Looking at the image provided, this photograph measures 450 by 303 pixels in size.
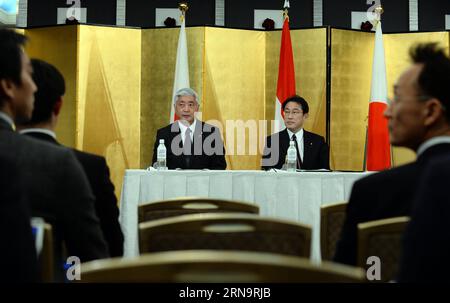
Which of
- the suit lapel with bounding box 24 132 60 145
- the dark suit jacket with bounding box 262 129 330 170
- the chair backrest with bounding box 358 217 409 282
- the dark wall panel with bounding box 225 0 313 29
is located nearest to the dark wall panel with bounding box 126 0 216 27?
the dark wall panel with bounding box 225 0 313 29

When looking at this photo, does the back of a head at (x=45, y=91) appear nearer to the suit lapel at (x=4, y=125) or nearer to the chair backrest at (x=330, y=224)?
the suit lapel at (x=4, y=125)

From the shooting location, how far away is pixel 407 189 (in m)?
1.99

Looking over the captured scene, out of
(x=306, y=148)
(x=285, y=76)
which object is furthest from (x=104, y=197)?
(x=285, y=76)

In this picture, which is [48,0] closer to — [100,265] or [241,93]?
[241,93]

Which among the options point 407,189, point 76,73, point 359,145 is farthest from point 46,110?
point 359,145

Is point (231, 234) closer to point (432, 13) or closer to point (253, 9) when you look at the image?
point (253, 9)

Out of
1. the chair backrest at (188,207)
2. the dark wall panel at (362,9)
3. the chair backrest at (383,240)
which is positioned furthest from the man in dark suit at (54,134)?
the dark wall panel at (362,9)

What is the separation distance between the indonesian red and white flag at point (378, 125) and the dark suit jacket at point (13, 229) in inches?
214

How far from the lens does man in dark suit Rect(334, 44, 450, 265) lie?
6.36 feet

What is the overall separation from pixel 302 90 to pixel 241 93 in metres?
0.74

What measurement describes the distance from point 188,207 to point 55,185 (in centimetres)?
69

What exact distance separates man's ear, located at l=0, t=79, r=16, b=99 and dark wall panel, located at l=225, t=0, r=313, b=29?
30.7 ft

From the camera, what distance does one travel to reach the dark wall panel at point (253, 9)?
36.0ft
